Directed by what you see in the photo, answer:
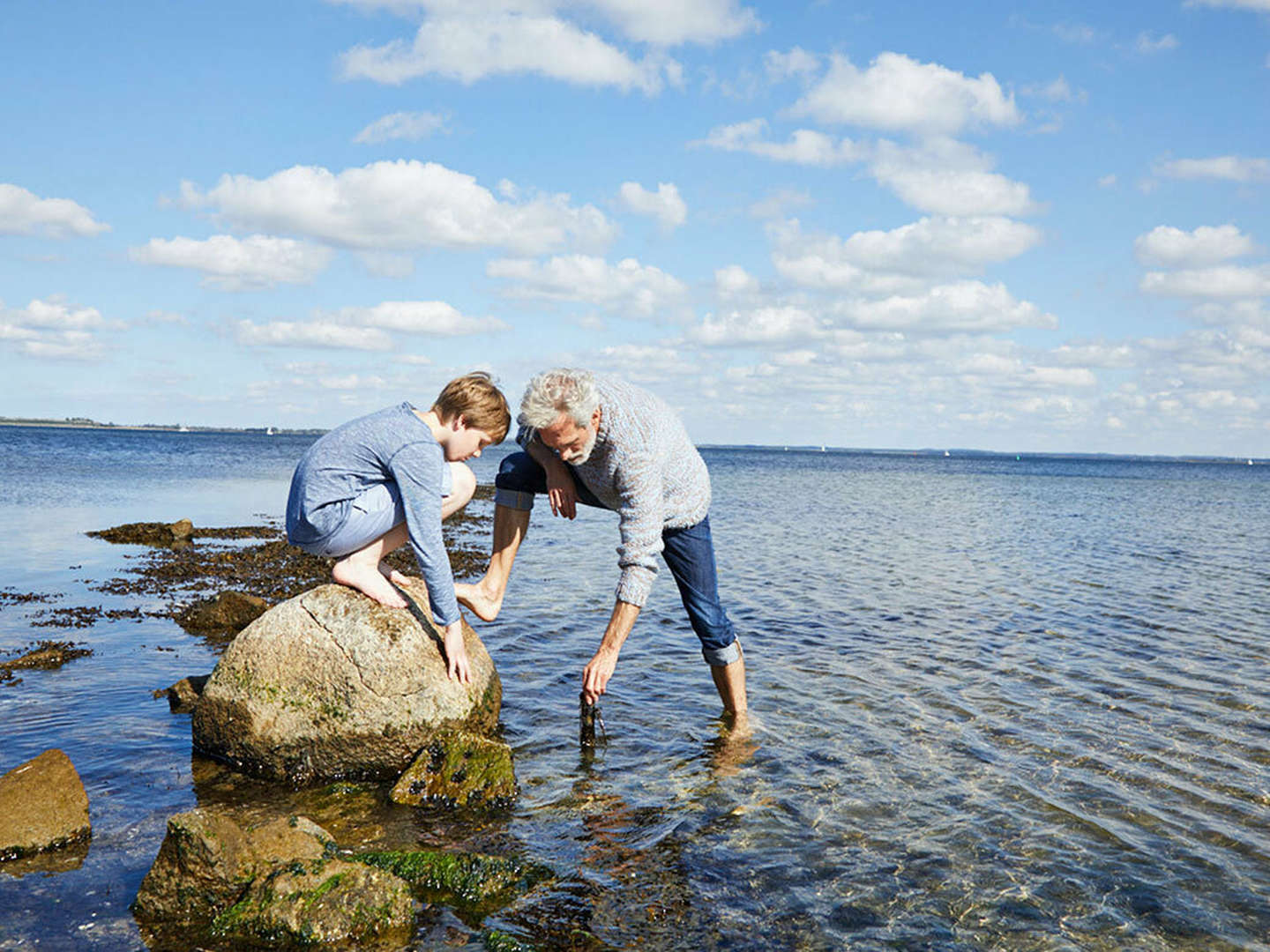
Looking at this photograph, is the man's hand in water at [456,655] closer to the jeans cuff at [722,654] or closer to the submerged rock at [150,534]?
the jeans cuff at [722,654]

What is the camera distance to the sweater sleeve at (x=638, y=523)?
646cm

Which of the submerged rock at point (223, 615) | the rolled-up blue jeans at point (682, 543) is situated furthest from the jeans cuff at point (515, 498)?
the submerged rock at point (223, 615)

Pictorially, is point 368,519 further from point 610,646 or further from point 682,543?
point 682,543

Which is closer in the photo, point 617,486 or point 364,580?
point 617,486

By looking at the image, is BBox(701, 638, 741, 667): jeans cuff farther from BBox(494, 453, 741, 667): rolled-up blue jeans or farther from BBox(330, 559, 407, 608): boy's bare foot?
BBox(330, 559, 407, 608): boy's bare foot

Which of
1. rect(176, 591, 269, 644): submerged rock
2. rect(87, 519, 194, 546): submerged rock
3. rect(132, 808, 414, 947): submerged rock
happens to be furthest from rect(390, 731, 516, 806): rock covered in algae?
rect(87, 519, 194, 546): submerged rock

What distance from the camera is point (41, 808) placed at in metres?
5.75

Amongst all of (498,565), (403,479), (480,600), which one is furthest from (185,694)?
(403,479)

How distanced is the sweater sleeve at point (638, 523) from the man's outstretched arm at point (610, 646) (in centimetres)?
8

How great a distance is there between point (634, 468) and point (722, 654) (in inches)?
93.9

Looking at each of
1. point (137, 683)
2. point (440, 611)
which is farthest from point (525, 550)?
point (440, 611)

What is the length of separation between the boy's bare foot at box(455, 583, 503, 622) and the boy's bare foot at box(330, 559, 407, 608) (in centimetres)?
56

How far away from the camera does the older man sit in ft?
20.1

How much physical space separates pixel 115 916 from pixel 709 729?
4.94m
